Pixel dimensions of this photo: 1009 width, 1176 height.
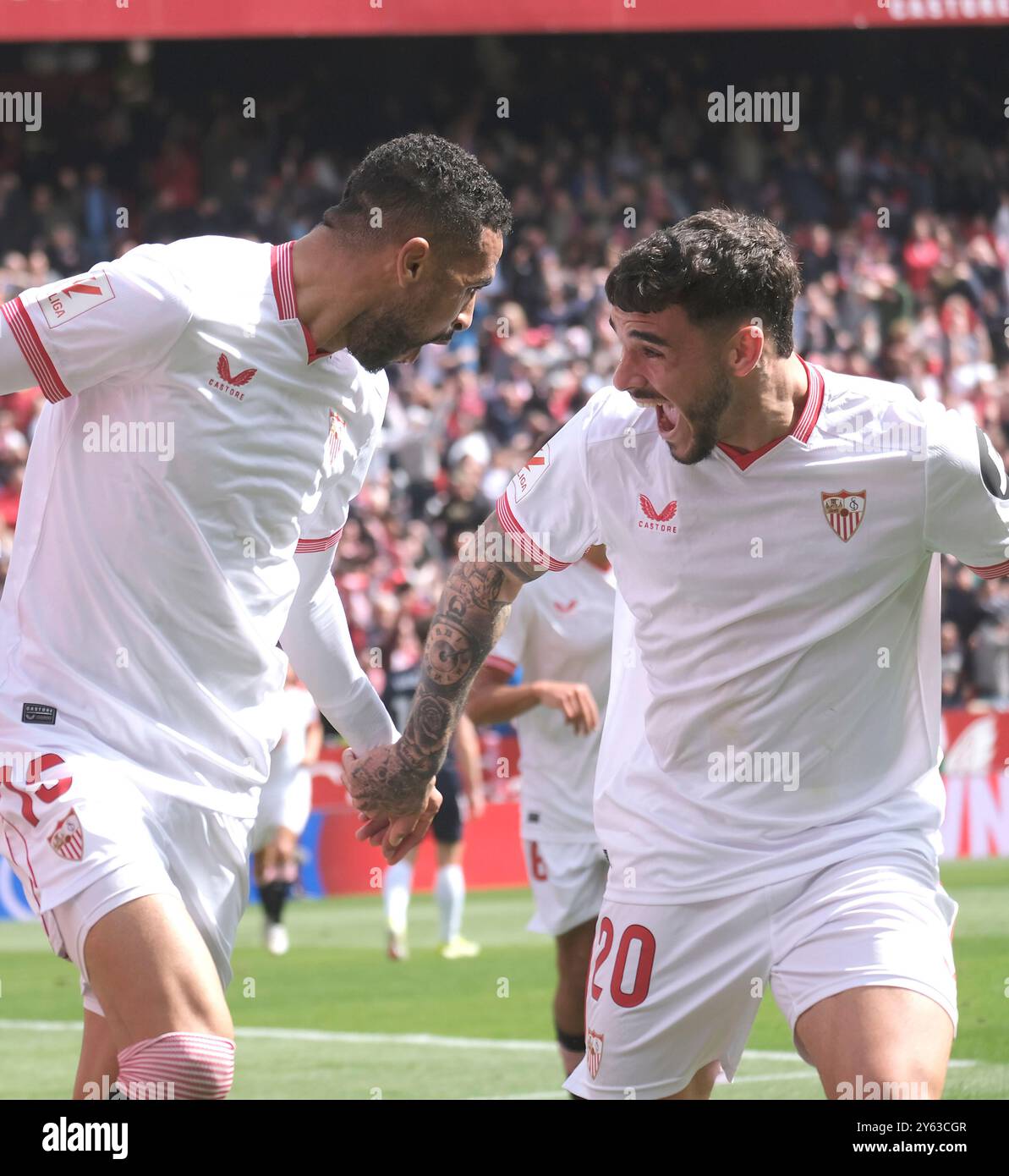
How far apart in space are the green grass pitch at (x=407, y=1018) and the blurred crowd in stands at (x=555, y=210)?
15.5 feet

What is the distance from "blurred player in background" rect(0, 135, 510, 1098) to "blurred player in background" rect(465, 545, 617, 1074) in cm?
281

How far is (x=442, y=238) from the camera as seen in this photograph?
417 centimetres

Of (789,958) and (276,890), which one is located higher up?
(789,958)

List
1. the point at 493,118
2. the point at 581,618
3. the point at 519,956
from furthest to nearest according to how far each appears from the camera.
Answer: the point at 493,118
the point at 519,956
the point at 581,618

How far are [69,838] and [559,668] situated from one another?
3.86 meters

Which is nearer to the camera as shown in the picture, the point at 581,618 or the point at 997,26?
the point at 581,618

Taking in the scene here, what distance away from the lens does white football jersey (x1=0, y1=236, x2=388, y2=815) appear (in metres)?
3.83

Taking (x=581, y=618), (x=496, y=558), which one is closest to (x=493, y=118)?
(x=581, y=618)

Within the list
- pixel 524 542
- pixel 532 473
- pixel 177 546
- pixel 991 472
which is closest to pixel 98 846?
pixel 177 546

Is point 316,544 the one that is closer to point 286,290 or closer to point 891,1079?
point 286,290

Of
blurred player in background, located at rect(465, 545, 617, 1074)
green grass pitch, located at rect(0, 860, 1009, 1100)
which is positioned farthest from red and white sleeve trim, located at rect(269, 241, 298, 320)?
green grass pitch, located at rect(0, 860, 1009, 1100)

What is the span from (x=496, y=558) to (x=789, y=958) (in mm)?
1220
